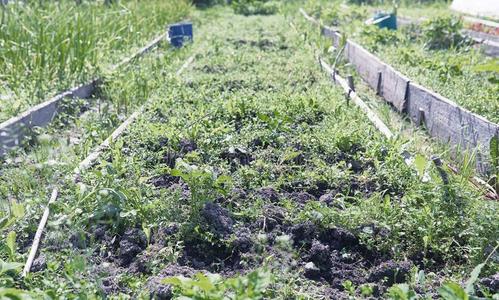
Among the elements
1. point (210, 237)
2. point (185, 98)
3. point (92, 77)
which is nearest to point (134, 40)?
point (92, 77)

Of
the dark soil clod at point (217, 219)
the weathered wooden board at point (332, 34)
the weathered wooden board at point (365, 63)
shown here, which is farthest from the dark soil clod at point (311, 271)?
the weathered wooden board at point (332, 34)

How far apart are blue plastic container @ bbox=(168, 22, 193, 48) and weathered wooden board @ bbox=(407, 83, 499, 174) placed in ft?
16.3

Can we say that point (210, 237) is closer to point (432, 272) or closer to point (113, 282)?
point (113, 282)

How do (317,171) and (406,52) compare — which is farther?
(406,52)

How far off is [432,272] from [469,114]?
73.6 inches

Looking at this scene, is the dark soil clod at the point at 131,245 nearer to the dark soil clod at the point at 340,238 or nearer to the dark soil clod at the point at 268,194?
the dark soil clod at the point at 268,194

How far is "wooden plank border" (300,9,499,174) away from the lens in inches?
156

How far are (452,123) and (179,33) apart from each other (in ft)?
20.0

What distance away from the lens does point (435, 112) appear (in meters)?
4.82

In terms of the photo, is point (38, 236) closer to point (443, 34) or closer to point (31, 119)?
point (31, 119)

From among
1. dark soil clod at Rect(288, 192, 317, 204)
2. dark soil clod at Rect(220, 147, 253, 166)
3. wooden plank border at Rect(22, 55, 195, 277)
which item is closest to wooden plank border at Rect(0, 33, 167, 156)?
wooden plank border at Rect(22, 55, 195, 277)

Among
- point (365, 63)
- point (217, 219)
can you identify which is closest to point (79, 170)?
point (217, 219)

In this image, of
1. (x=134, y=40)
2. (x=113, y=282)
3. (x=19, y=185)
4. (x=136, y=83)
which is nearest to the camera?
(x=113, y=282)

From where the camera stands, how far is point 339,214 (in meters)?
3.00
